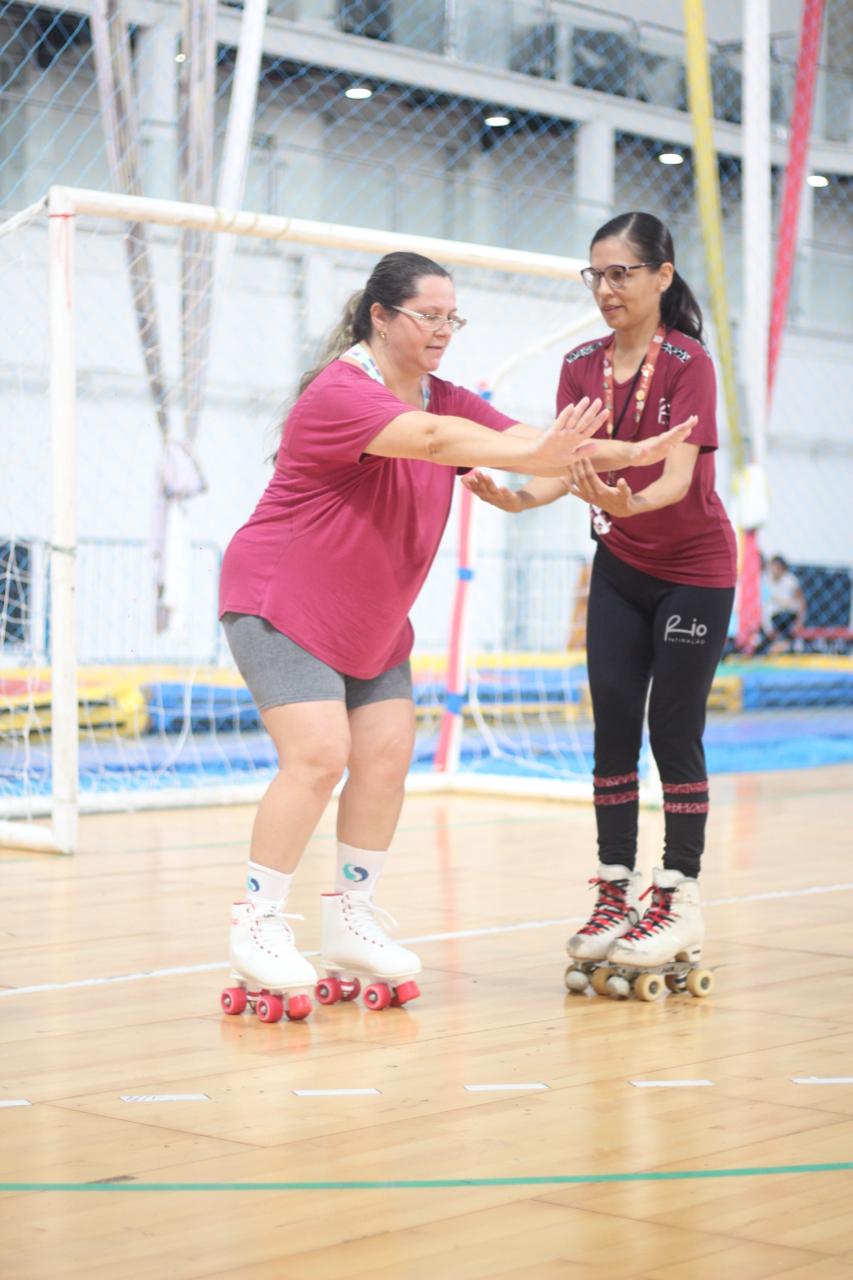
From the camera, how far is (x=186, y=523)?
8648 millimetres

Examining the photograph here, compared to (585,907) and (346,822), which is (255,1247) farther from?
(585,907)

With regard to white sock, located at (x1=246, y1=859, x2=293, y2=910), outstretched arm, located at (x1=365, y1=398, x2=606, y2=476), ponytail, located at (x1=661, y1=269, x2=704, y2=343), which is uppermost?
ponytail, located at (x1=661, y1=269, x2=704, y2=343)

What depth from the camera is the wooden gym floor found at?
74.2 inches

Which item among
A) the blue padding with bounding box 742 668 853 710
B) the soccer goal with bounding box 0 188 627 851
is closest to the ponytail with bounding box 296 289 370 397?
the soccer goal with bounding box 0 188 627 851

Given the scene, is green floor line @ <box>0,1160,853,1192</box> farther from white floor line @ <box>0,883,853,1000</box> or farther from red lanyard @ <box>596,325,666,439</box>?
red lanyard @ <box>596,325,666,439</box>

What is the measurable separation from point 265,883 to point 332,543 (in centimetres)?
60

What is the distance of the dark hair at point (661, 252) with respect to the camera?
10.3 feet

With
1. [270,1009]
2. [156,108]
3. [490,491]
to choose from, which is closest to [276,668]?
[490,491]

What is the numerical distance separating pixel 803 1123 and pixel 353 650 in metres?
1.16

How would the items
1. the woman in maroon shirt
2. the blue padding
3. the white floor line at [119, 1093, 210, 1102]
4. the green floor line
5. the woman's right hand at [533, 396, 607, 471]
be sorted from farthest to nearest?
the blue padding < the woman in maroon shirt < the woman's right hand at [533, 396, 607, 471] < the white floor line at [119, 1093, 210, 1102] < the green floor line

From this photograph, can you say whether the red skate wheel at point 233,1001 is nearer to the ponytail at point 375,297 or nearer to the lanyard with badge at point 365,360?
the ponytail at point 375,297

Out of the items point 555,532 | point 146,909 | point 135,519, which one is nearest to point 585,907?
point 146,909

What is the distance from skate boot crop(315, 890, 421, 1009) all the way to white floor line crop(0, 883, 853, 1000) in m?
0.36

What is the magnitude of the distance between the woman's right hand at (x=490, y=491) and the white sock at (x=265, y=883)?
0.74 metres
